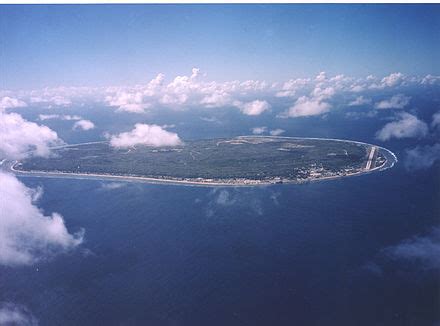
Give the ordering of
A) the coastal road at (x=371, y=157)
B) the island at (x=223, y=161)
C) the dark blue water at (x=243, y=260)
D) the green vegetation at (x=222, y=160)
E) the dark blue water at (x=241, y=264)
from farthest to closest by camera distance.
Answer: the coastal road at (x=371, y=157)
the green vegetation at (x=222, y=160)
the island at (x=223, y=161)
the dark blue water at (x=243, y=260)
the dark blue water at (x=241, y=264)

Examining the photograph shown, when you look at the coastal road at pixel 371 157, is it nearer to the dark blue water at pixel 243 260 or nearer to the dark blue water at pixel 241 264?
the dark blue water at pixel 243 260

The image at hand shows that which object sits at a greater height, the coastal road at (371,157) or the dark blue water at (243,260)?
the coastal road at (371,157)

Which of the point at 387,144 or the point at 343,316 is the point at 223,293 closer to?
the point at 343,316

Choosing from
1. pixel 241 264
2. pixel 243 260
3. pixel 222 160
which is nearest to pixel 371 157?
pixel 222 160

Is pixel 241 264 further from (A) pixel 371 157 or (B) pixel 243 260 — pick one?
(A) pixel 371 157

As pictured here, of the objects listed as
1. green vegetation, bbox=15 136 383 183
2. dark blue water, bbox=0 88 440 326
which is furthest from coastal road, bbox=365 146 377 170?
dark blue water, bbox=0 88 440 326

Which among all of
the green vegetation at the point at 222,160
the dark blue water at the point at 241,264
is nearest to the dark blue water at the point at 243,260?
the dark blue water at the point at 241,264

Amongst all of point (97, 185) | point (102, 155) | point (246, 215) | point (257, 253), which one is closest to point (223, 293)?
point (257, 253)
